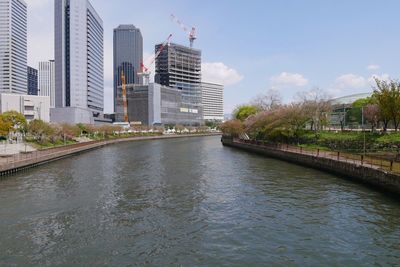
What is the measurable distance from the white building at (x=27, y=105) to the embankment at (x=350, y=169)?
113669 millimetres

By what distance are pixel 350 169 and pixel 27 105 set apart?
135669mm

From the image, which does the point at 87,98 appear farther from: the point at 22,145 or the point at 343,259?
the point at 343,259

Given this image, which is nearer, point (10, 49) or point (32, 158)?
point (32, 158)

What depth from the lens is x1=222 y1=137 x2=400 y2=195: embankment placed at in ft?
86.2

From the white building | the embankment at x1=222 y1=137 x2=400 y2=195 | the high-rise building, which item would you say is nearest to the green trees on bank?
the embankment at x1=222 y1=137 x2=400 y2=195

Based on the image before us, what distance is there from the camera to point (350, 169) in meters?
33.0

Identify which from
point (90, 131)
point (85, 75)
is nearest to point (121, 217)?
point (90, 131)

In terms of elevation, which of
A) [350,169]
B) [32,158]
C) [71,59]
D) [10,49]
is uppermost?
[10,49]

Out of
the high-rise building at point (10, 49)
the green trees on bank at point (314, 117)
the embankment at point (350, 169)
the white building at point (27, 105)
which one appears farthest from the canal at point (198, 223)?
the high-rise building at point (10, 49)

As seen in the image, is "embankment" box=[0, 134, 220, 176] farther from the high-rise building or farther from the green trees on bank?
the high-rise building

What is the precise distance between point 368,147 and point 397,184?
2148 centimetres

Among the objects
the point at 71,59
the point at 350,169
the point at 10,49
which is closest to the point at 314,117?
the point at 350,169

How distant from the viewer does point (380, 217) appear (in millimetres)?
20125

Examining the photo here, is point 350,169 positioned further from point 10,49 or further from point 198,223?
point 10,49
